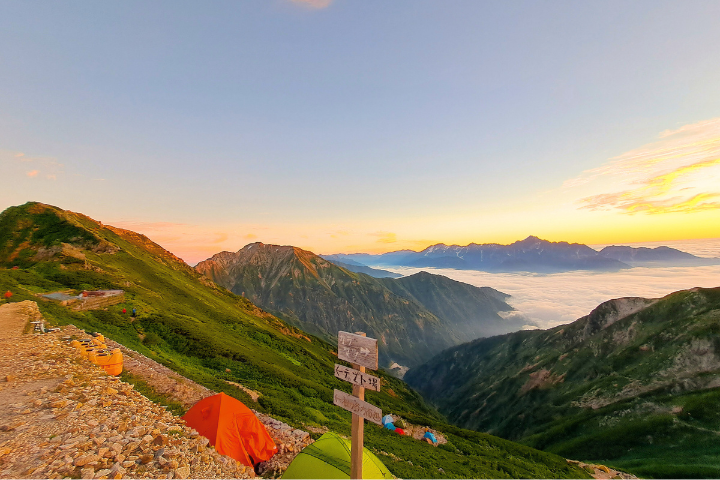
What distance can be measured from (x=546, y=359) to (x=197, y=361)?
118 meters

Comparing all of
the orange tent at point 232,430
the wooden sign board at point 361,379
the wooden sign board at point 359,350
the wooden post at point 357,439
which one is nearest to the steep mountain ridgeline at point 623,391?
the orange tent at point 232,430

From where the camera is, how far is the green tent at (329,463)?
11.2 metres

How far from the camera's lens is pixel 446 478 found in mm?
20672

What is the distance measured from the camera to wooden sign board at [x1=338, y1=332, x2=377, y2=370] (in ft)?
27.2

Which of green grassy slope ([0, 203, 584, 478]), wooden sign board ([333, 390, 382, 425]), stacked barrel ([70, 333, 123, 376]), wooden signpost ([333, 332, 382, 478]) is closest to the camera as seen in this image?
wooden sign board ([333, 390, 382, 425])

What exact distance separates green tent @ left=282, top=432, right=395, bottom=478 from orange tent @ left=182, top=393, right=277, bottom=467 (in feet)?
11.4

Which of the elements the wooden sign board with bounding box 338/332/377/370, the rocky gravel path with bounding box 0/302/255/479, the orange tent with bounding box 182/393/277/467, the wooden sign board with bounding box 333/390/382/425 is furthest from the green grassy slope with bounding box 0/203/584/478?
the wooden sign board with bounding box 338/332/377/370

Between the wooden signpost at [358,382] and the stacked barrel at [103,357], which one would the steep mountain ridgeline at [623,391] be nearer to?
the wooden signpost at [358,382]

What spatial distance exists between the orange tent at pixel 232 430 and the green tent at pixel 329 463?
11.4 feet

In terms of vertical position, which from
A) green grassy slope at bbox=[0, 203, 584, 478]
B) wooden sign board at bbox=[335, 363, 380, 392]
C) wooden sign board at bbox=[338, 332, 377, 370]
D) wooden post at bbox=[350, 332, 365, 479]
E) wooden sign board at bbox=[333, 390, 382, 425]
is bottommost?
green grassy slope at bbox=[0, 203, 584, 478]

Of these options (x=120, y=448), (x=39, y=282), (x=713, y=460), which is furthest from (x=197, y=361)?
(x=713, y=460)

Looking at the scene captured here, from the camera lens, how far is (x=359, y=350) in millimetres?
8461

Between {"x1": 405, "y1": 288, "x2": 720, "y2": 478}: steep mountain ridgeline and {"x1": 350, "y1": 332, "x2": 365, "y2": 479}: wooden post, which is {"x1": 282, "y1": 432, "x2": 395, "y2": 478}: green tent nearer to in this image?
{"x1": 350, "y1": 332, "x2": 365, "y2": 479}: wooden post

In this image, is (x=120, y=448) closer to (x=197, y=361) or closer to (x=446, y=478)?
(x=446, y=478)
